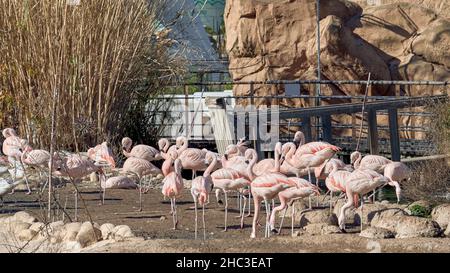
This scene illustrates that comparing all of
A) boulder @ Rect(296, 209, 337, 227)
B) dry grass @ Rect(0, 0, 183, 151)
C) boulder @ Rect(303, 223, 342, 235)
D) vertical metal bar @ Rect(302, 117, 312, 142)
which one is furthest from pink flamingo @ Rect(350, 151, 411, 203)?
dry grass @ Rect(0, 0, 183, 151)

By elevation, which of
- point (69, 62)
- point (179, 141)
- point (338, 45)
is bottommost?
point (179, 141)

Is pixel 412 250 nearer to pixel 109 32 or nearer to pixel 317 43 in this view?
pixel 109 32

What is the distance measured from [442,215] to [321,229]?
5.24 ft

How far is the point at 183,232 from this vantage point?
1002 centimetres

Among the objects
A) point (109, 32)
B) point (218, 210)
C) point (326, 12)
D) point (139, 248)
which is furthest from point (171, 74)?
point (139, 248)

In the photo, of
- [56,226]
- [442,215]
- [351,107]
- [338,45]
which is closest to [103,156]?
[56,226]

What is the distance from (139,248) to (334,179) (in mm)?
2767

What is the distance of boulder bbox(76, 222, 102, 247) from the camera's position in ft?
29.3

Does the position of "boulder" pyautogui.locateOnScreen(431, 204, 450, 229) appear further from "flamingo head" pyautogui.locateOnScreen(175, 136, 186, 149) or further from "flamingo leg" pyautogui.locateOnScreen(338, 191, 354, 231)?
"flamingo head" pyautogui.locateOnScreen(175, 136, 186, 149)

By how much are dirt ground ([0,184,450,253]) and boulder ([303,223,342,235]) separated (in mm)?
183

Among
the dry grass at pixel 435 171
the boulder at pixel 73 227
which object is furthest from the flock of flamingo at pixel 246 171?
the dry grass at pixel 435 171

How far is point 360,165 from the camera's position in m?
11.4

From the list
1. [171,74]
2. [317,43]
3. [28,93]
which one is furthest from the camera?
[317,43]

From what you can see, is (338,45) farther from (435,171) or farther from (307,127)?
(435,171)
